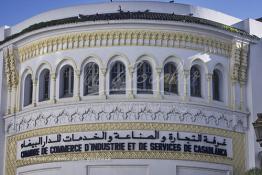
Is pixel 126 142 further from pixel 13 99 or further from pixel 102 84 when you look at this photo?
pixel 13 99

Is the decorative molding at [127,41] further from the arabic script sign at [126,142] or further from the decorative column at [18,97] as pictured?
the arabic script sign at [126,142]

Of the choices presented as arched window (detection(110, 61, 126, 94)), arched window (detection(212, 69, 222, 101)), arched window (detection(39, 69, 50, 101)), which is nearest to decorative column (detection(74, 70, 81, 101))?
arched window (detection(110, 61, 126, 94))

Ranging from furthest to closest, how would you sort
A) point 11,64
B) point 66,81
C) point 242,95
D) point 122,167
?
point 11,64
point 242,95
point 66,81
point 122,167

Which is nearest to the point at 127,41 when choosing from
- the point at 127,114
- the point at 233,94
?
the point at 127,114

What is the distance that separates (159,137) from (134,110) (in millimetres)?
1285

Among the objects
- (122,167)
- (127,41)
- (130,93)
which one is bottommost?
(122,167)

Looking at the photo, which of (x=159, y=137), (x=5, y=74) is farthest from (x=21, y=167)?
(x=159, y=137)

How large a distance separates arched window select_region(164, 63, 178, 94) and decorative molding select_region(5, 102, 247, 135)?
0.70 meters

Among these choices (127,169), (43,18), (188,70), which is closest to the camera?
(127,169)

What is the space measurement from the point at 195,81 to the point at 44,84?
5.73 m

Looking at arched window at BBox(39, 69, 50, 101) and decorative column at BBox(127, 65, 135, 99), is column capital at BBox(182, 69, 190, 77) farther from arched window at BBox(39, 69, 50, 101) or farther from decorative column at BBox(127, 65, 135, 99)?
arched window at BBox(39, 69, 50, 101)

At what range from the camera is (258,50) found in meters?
22.0

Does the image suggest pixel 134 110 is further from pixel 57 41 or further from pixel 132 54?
pixel 57 41

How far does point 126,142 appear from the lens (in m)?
19.0
